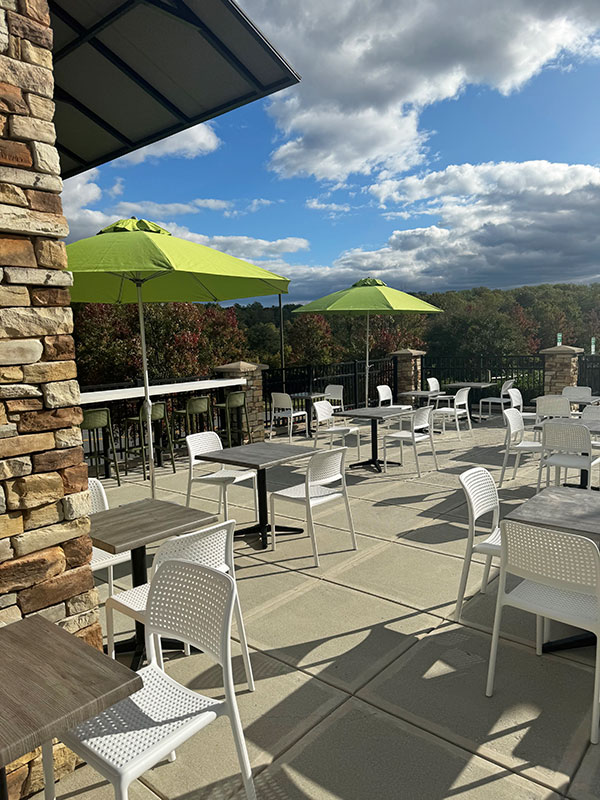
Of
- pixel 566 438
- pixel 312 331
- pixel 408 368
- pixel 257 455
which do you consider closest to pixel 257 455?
pixel 257 455

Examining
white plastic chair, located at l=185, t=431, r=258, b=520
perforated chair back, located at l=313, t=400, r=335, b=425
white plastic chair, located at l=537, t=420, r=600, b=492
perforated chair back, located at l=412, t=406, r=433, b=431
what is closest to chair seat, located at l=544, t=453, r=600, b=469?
white plastic chair, located at l=537, t=420, r=600, b=492

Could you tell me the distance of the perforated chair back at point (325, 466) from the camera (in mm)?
3945

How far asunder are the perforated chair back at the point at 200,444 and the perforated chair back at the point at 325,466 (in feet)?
4.02

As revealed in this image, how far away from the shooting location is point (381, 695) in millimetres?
2361

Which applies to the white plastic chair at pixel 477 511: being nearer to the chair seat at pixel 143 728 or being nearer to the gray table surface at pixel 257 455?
the gray table surface at pixel 257 455

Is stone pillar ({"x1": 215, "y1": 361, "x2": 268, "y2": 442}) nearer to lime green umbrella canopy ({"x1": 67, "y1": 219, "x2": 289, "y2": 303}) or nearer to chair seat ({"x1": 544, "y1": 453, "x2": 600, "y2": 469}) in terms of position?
lime green umbrella canopy ({"x1": 67, "y1": 219, "x2": 289, "y2": 303})

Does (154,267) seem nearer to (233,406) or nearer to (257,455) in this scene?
(257,455)

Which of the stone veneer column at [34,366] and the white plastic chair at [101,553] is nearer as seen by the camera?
the stone veneer column at [34,366]

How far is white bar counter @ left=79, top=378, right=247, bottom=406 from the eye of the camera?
6.64 metres

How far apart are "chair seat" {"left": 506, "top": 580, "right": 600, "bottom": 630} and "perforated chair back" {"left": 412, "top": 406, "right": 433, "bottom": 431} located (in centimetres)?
395


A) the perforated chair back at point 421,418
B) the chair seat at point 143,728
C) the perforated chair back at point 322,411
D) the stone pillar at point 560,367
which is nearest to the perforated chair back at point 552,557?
the chair seat at point 143,728

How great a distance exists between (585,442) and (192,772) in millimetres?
4185

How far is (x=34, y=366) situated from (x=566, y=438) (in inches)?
179

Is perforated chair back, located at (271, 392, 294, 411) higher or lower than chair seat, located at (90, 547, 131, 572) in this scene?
higher
